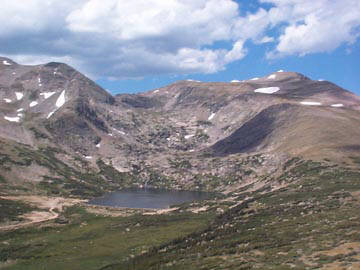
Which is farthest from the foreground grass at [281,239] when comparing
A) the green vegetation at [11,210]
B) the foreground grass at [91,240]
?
the green vegetation at [11,210]

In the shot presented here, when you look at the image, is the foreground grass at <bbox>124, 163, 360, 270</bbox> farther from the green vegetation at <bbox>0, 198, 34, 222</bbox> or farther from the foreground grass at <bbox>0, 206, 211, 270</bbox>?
the green vegetation at <bbox>0, 198, 34, 222</bbox>

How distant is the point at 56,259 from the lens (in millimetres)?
114312

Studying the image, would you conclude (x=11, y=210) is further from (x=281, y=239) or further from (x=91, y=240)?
(x=281, y=239)

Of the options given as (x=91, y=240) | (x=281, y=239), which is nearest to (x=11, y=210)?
(x=91, y=240)

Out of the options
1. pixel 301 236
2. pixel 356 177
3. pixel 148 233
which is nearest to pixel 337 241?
pixel 301 236

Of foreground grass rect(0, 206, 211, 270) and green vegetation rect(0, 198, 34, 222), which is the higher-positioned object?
green vegetation rect(0, 198, 34, 222)

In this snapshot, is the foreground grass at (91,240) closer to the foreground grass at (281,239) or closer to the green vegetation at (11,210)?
the foreground grass at (281,239)

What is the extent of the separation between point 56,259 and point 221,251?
1905 inches

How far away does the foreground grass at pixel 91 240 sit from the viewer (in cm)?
11239

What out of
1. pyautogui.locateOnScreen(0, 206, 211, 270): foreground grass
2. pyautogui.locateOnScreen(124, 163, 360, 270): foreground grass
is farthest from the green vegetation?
pyautogui.locateOnScreen(124, 163, 360, 270): foreground grass

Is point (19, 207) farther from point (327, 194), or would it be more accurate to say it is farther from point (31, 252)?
point (327, 194)

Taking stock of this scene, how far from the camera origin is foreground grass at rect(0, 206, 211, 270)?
369 ft

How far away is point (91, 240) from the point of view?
454ft

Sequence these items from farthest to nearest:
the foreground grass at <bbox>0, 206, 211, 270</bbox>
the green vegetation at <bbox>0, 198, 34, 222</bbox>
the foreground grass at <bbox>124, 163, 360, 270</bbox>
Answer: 1. the green vegetation at <bbox>0, 198, 34, 222</bbox>
2. the foreground grass at <bbox>0, 206, 211, 270</bbox>
3. the foreground grass at <bbox>124, 163, 360, 270</bbox>
